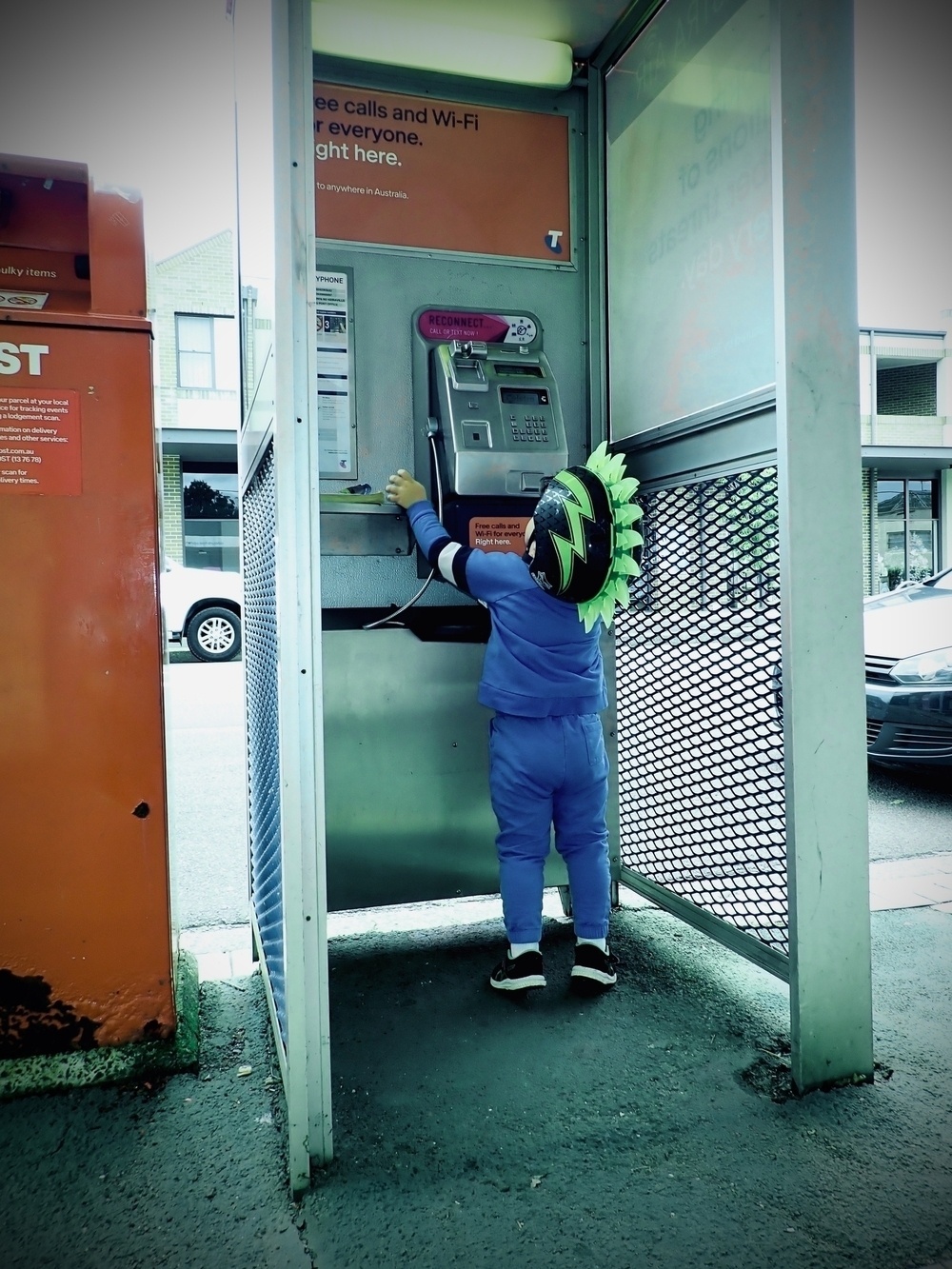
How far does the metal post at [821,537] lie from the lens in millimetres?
2033

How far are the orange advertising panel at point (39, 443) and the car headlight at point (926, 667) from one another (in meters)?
4.10

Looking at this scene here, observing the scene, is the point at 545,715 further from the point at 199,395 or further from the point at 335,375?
the point at 199,395

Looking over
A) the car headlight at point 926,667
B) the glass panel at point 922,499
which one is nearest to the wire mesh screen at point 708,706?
the car headlight at point 926,667

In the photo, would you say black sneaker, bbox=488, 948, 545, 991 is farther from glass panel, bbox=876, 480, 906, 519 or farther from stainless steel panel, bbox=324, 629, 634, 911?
glass panel, bbox=876, 480, 906, 519

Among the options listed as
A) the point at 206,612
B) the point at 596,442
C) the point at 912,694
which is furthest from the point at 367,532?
the point at 206,612

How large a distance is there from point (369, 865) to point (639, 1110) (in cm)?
128

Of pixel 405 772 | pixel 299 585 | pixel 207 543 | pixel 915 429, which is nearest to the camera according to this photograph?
pixel 299 585

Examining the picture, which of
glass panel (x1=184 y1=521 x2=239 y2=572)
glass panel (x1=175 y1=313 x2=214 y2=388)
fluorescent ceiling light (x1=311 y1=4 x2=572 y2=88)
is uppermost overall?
glass panel (x1=175 y1=313 x2=214 y2=388)

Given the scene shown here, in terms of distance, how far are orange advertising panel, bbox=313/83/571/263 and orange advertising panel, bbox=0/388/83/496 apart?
1.26 metres

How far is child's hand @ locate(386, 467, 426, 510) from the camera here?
9.27 feet

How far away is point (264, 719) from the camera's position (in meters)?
2.45

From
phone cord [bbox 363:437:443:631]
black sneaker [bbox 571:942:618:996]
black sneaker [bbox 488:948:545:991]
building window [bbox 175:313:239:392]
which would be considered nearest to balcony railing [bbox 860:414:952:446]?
building window [bbox 175:313:239:392]

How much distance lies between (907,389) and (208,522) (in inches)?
622

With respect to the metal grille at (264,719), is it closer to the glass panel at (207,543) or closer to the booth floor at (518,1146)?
the booth floor at (518,1146)
